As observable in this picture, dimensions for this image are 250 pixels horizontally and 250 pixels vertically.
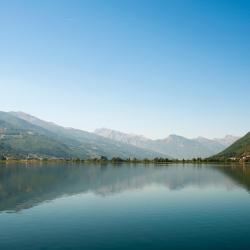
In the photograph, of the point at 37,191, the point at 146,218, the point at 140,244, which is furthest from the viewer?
the point at 37,191

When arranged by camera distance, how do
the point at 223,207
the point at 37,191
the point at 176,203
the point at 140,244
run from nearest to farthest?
the point at 140,244
the point at 223,207
the point at 176,203
the point at 37,191

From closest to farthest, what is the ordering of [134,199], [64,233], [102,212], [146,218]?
[64,233] < [146,218] < [102,212] < [134,199]

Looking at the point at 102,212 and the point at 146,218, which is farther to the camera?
the point at 102,212

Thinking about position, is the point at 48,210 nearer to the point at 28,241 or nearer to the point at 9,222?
the point at 9,222

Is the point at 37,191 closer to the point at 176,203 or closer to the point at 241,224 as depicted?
the point at 176,203

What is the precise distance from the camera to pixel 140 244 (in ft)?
198

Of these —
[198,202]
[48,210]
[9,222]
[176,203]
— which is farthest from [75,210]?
[198,202]

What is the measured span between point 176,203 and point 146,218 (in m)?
28.8

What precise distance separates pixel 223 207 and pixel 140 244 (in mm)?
50495

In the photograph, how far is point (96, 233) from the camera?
68.5m

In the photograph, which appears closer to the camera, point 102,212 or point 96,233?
point 96,233

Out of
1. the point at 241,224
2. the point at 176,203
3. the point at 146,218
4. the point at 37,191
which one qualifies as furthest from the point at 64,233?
the point at 37,191

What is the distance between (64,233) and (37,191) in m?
73.2

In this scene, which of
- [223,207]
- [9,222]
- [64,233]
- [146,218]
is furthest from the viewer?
[223,207]
